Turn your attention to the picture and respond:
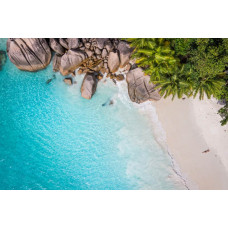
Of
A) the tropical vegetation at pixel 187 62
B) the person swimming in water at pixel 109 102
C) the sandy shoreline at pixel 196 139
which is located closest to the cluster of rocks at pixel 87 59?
the person swimming in water at pixel 109 102

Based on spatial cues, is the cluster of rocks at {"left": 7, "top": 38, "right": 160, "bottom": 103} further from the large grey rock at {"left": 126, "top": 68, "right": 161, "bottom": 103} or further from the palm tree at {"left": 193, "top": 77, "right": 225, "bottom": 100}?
the palm tree at {"left": 193, "top": 77, "right": 225, "bottom": 100}

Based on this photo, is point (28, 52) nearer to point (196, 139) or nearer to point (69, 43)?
point (69, 43)

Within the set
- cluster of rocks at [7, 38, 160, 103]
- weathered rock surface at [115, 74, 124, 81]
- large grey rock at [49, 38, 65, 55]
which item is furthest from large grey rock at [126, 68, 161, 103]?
large grey rock at [49, 38, 65, 55]

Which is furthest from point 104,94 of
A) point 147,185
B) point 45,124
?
point 147,185

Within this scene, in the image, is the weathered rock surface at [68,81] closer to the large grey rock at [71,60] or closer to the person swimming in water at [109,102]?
the large grey rock at [71,60]
